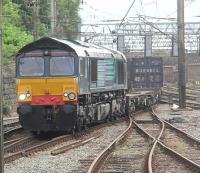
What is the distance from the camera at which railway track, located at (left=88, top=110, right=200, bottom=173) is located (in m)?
12.6

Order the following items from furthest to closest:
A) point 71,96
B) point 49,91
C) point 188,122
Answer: point 188,122 < point 49,91 < point 71,96

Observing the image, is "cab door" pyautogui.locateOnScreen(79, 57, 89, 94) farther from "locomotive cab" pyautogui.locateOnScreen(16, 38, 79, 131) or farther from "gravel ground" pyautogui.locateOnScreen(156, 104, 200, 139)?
"gravel ground" pyautogui.locateOnScreen(156, 104, 200, 139)

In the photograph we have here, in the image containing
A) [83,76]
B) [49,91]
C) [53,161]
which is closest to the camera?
[53,161]

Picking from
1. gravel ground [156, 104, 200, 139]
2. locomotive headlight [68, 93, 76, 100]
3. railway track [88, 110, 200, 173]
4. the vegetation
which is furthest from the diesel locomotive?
the vegetation

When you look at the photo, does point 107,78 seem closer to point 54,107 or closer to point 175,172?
point 54,107

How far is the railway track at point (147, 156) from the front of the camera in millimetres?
12570

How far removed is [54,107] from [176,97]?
30723mm

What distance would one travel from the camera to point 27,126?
63.3ft

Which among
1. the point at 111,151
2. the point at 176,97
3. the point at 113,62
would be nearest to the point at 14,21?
the point at 176,97

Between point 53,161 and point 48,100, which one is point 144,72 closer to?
point 48,100

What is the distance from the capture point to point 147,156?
14367mm

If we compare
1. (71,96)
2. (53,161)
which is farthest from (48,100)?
(53,161)

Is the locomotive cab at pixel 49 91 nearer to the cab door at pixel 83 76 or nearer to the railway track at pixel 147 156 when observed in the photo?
the cab door at pixel 83 76

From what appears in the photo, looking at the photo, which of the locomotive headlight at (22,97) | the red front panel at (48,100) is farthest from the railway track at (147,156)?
the locomotive headlight at (22,97)
